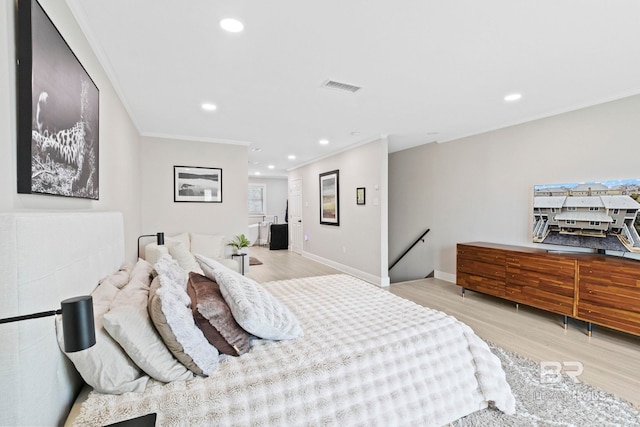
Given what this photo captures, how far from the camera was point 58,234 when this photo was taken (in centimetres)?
111

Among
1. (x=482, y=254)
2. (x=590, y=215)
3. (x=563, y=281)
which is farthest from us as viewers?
(x=482, y=254)

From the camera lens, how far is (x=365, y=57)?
2.33 meters

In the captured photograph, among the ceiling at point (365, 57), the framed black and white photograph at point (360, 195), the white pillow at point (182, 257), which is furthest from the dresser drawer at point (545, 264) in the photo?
the white pillow at point (182, 257)

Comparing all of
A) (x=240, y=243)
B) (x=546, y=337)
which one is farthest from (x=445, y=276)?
(x=240, y=243)

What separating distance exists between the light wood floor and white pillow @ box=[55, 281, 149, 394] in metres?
2.99

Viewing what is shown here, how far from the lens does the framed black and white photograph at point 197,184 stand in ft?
15.8

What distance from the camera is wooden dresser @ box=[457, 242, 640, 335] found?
9.01 feet

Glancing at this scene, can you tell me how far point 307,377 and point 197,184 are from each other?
433cm

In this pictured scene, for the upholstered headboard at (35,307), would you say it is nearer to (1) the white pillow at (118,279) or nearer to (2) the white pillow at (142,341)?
(2) the white pillow at (142,341)

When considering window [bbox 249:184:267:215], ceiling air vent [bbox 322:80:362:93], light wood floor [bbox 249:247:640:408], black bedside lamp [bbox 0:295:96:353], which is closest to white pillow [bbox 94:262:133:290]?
black bedside lamp [bbox 0:295:96:353]

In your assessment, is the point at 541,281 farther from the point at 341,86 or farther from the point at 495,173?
the point at 341,86

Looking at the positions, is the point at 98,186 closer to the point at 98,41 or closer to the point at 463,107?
the point at 98,41

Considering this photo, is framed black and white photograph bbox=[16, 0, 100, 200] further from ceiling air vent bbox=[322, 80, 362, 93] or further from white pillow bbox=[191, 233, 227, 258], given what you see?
white pillow bbox=[191, 233, 227, 258]

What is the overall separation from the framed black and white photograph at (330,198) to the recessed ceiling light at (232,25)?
434 cm
